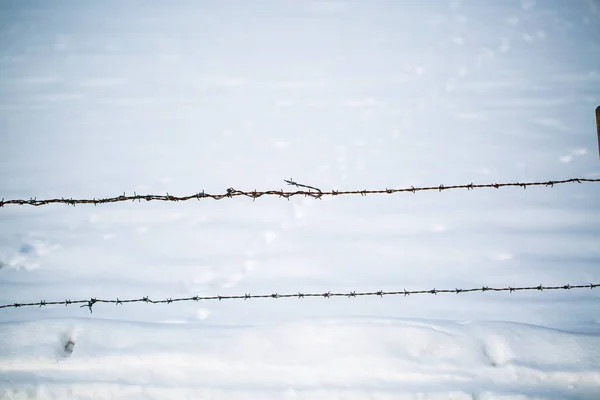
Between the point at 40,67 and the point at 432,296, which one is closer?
the point at 432,296

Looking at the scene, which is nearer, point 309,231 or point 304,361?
point 304,361

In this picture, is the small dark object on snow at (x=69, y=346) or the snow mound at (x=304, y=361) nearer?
the snow mound at (x=304, y=361)

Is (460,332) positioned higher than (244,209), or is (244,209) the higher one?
(244,209)

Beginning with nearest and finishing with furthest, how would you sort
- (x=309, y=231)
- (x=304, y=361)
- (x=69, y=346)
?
1. (x=304, y=361)
2. (x=69, y=346)
3. (x=309, y=231)

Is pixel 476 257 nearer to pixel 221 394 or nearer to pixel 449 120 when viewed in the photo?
pixel 221 394

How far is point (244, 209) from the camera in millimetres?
4695

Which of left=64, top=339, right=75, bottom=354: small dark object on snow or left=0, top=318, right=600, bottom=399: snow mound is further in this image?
left=64, top=339, right=75, bottom=354: small dark object on snow

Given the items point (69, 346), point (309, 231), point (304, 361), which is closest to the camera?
point (304, 361)

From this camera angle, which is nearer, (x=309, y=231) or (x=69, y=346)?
(x=69, y=346)

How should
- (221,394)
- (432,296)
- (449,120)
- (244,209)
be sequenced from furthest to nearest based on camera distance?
(449,120) → (244,209) → (432,296) → (221,394)

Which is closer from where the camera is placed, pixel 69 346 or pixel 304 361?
pixel 304 361

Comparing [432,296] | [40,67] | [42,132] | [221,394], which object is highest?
[40,67]

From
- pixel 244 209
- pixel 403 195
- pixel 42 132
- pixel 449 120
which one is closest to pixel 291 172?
pixel 244 209

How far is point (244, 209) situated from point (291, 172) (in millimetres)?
1230
